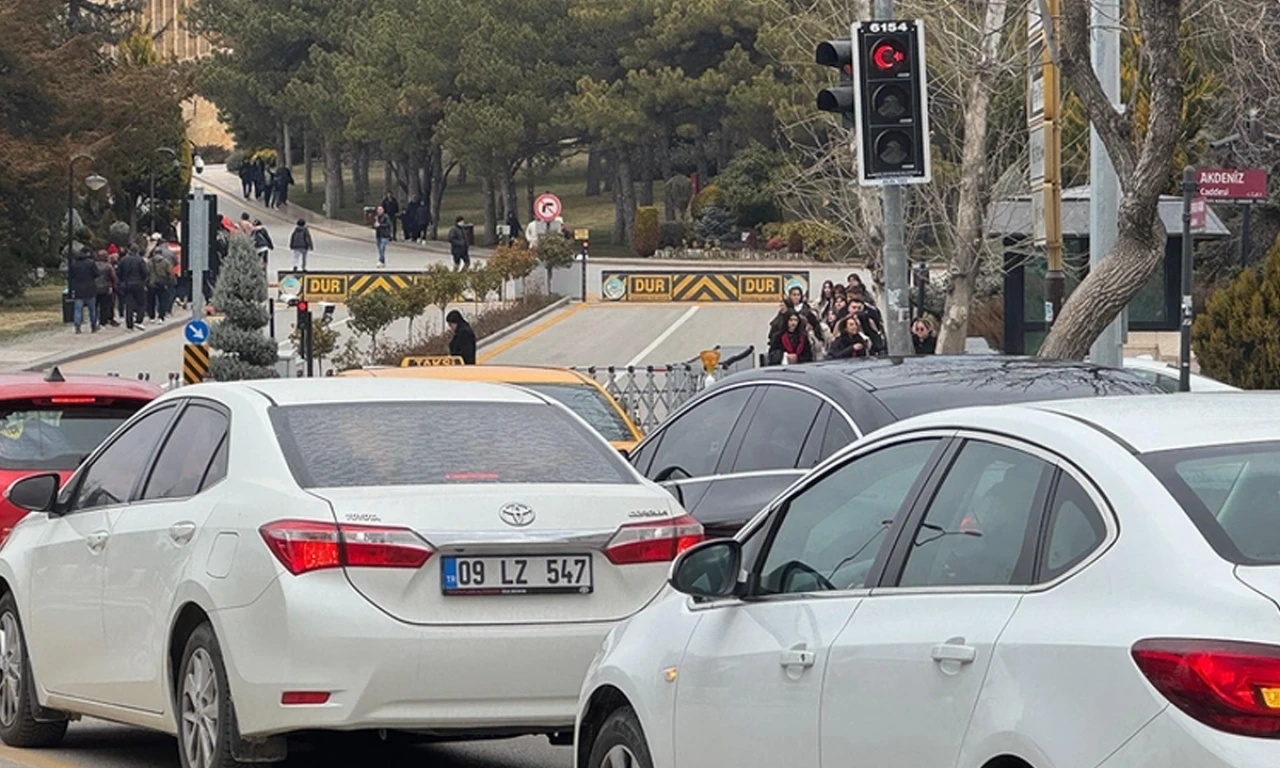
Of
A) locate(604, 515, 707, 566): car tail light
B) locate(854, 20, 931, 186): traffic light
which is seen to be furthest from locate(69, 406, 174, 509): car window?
locate(854, 20, 931, 186): traffic light

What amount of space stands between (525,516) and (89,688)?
231 cm

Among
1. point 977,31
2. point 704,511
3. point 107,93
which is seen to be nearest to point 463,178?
point 107,93

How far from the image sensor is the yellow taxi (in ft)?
46.8

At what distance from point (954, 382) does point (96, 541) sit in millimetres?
3512

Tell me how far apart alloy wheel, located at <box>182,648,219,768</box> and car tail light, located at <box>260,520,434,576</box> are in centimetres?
65

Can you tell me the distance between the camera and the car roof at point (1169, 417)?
178 inches

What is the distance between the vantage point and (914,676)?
4668 millimetres

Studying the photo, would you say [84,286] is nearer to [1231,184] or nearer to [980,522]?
[1231,184]

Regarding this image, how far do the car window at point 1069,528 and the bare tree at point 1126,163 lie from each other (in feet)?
33.4

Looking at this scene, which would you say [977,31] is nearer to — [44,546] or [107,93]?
[44,546]

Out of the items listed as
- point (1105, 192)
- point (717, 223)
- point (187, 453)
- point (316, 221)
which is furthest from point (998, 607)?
point (316, 221)

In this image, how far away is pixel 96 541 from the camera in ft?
28.3

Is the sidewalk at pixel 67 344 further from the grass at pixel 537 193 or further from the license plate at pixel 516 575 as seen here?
the license plate at pixel 516 575

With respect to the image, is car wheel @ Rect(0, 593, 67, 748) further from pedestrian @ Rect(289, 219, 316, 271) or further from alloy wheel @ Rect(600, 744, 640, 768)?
pedestrian @ Rect(289, 219, 316, 271)
